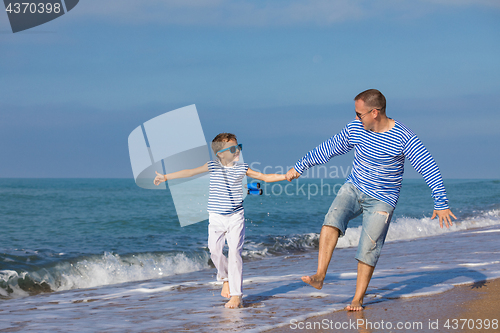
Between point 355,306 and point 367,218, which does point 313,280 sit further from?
point 367,218

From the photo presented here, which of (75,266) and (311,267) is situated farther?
(75,266)

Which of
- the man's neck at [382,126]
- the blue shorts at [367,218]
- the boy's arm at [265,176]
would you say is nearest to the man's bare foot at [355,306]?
the blue shorts at [367,218]

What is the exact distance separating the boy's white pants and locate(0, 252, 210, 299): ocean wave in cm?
489

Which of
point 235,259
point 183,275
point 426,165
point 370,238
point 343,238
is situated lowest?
point 343,238

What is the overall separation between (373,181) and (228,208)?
5.08 ft

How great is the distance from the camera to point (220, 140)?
484 centimetres

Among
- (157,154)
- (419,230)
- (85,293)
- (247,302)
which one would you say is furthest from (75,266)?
(419,230)

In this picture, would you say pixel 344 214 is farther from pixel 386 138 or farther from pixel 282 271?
pixel 282 271

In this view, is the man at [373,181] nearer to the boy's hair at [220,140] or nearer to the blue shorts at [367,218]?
the blue shorts at [367,218]

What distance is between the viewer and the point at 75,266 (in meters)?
9.70

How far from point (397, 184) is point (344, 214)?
587 millimetres

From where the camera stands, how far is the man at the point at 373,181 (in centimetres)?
396

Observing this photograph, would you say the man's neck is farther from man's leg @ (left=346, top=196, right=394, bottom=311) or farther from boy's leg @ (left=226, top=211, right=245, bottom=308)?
boy's leg @ (left=226, top=211, right=245, bottom=308)

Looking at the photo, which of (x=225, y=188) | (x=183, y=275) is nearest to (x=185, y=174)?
(x=225, y=188)
